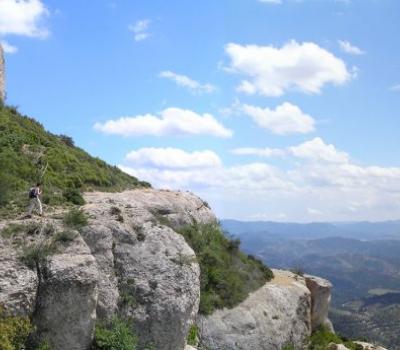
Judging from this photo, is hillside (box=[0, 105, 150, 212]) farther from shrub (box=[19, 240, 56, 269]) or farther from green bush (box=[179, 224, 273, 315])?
green bush (box=[179, 224, 273, 315])

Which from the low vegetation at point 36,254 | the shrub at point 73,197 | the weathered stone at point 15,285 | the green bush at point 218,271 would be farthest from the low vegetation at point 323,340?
the weathered stone at point 15,285

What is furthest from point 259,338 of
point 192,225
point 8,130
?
point 8,130

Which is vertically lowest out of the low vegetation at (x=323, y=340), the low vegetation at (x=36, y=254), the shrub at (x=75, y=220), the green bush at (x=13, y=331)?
the low vegetation at (x=323, y=340)

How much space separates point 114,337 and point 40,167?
60.4 ft

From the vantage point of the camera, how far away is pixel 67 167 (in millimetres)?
46469

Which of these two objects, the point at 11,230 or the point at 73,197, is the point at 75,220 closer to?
the point at 11,230

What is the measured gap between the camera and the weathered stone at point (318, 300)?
174 ft

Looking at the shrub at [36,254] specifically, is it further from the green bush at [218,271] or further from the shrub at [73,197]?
the green bush at [218,271]

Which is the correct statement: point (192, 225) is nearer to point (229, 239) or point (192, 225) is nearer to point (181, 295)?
point (229, 239)

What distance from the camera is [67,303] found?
25625mm

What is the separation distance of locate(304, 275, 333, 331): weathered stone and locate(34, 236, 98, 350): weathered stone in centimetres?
3164

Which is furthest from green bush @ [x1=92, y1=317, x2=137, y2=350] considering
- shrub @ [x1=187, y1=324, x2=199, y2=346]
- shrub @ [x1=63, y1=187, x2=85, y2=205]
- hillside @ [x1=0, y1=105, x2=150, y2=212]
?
shrub @ [x1=63, y1=187, x2=85, y2=205]

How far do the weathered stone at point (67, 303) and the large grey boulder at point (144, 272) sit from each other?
2.00 metres

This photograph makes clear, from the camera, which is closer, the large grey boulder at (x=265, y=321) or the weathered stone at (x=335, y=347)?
the large grey boulder at (x=265, y=321)
